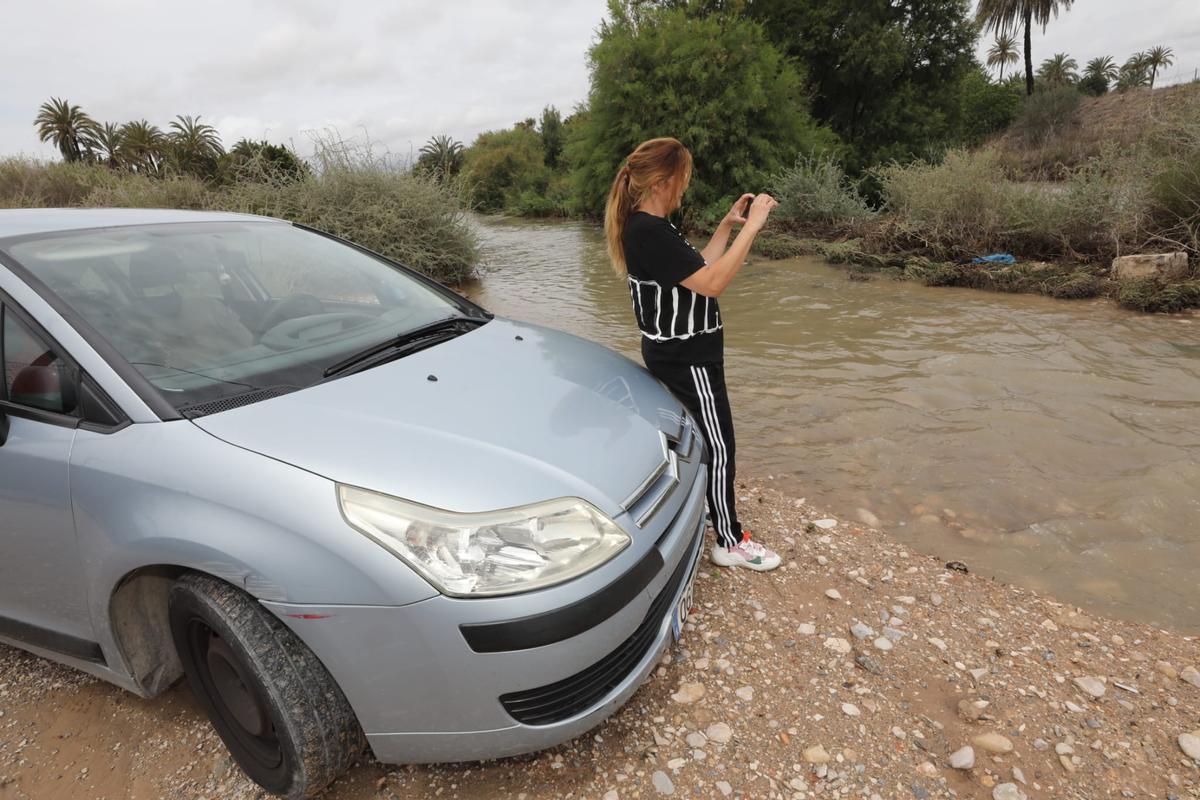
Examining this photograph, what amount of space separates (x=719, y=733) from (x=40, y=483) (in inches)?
80.8

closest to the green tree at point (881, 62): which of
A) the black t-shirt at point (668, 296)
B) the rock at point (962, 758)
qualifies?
the black t-shirt at point (668, 296)

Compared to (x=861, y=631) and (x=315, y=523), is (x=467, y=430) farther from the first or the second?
(x=861, y=631)

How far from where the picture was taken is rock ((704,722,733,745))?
6.50 ft

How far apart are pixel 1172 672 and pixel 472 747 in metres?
2.31

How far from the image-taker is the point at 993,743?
1926mm

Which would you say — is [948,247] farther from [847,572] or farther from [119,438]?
[119,438]

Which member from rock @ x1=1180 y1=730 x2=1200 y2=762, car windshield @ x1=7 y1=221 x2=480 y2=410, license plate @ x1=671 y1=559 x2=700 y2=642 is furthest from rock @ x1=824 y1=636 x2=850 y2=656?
car windshield @ x1=7 y1=221 x2=480 y2=410

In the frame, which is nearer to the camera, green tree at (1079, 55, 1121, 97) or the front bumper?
the front bumper

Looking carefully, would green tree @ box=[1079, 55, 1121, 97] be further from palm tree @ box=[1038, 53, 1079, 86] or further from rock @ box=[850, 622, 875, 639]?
rock @ box=[850, 622, 875, 639]

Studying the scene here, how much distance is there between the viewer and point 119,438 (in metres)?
1.70

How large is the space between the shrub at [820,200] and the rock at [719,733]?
42.9ft

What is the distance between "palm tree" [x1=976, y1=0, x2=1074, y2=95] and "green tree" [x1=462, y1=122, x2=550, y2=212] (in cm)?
2694

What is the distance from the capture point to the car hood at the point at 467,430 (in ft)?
5.24

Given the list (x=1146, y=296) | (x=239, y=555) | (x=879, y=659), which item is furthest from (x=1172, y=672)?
(x=1146, y=296)
